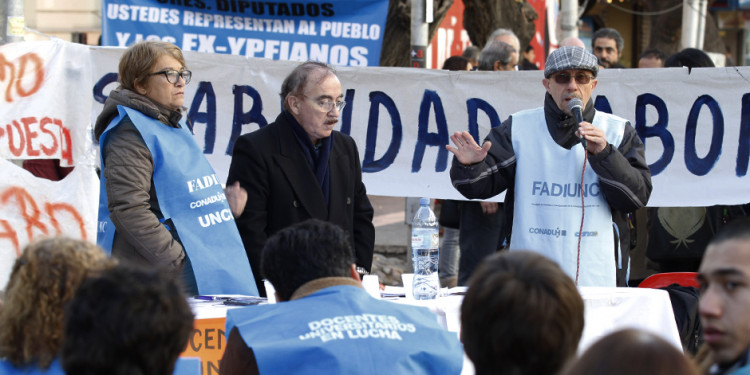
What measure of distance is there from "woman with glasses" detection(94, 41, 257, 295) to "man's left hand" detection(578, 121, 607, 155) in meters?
1.61

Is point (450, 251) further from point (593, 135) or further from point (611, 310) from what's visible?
point (593, 135)

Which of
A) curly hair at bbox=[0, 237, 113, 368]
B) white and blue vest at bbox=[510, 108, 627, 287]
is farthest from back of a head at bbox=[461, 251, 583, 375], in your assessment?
white and blue vest at bbox=[510, 108, 627, 287]

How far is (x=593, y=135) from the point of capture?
4.39 metres

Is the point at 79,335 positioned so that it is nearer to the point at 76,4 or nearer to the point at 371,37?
the point at 371,37

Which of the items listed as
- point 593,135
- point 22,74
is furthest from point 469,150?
point 22,74

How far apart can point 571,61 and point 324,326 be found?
7.54ft

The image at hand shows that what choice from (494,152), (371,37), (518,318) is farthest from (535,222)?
(371,37)

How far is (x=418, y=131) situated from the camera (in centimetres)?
709

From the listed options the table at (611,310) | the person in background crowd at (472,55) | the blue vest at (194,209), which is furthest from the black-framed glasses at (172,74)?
the person in background crowd at (472,55)

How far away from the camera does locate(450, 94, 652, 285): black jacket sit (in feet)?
14.9

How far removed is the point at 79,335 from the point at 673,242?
17.5 feet

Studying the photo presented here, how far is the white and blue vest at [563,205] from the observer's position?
15.3 feet

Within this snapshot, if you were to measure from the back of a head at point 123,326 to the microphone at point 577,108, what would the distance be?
2.72 meters

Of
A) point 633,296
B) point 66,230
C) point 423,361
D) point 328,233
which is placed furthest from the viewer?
point 66,230
